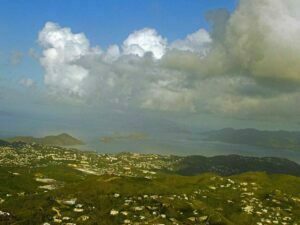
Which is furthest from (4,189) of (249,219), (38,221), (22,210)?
(249,219)

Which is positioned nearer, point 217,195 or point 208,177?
point 217,195

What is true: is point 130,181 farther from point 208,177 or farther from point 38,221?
point 38,221

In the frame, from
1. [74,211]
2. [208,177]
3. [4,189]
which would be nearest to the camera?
[74,211]

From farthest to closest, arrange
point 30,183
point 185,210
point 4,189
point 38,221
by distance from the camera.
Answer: point 30,183
point 4,189
point 185,210
point 38,221

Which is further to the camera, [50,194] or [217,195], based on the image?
[217,195]

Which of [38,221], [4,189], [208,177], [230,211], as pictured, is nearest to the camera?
[38,221]

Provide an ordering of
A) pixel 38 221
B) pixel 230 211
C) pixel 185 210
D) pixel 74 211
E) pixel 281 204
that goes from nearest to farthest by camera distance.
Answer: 1. pixel 38 221
2. pixel 74 211
3. pixel 185 210
4. pixel 230 211
5. pixel 281 204

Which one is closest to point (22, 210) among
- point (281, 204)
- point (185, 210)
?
point (185, 210)

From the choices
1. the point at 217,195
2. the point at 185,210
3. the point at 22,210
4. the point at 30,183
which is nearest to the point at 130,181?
the point at 217,195

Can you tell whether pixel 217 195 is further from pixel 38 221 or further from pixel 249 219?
pixel 38 221
